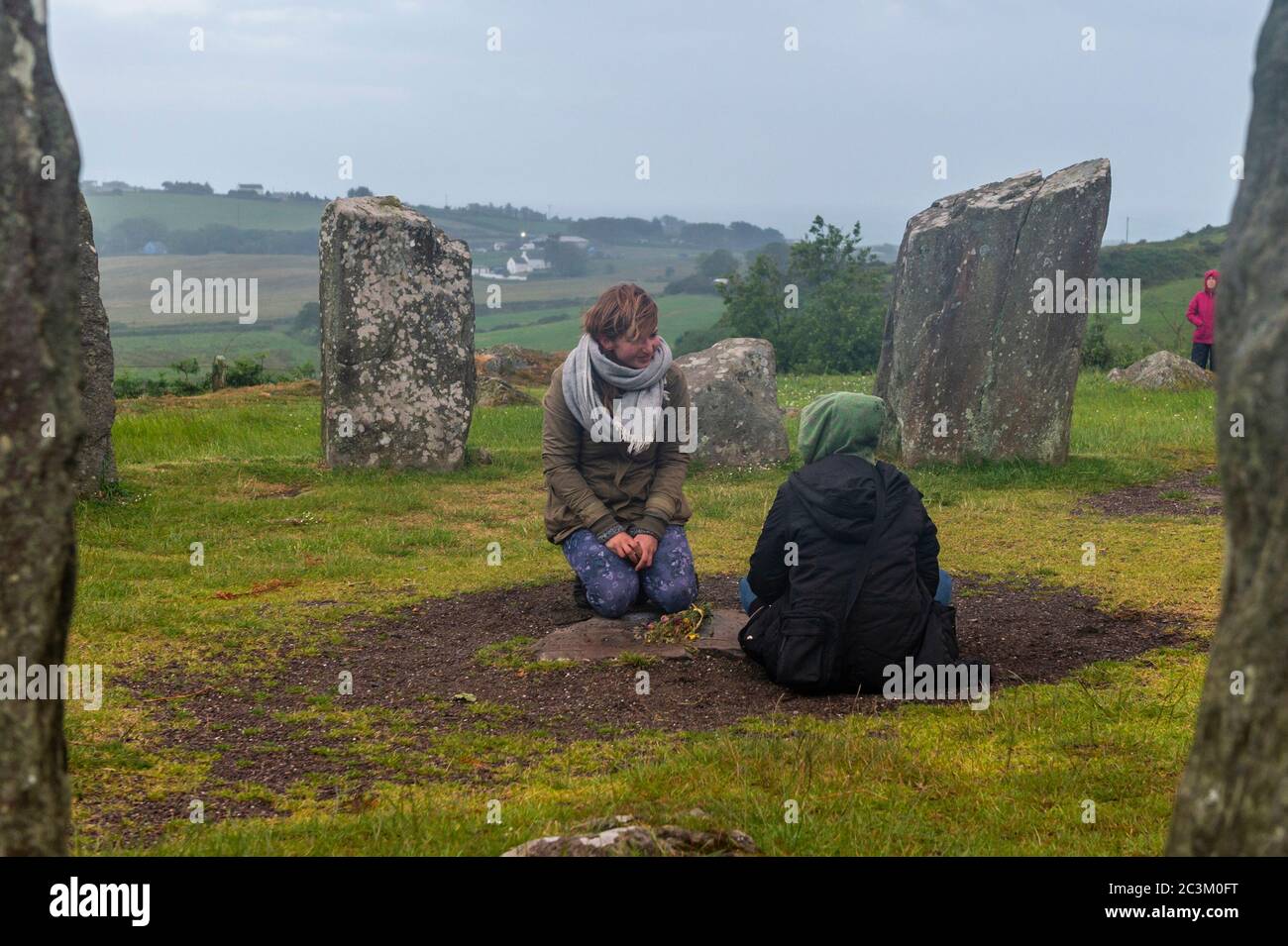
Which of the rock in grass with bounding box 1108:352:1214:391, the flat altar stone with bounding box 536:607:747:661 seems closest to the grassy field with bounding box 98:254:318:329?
the rock in grass with bounding box 1108:352:1214:391

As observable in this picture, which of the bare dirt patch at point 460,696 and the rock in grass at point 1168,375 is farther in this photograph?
the rock in grass at point 1168,375

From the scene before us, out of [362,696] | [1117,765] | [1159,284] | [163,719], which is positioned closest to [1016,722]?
[1117,765]

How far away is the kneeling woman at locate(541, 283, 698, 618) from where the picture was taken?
842cm

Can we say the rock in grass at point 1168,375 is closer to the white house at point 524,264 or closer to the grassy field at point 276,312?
the grassy field at point 276,312

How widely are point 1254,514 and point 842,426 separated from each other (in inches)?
178

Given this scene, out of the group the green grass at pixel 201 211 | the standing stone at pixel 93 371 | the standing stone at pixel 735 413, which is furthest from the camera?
the green grass at pixel 201 211

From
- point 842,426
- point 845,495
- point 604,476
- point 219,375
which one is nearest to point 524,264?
point 219,375

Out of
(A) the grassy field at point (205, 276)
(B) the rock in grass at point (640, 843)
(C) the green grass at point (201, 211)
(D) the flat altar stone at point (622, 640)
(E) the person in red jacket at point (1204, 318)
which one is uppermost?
(C) the green grass at point (201, 211)

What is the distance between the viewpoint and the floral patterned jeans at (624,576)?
27.9 feet

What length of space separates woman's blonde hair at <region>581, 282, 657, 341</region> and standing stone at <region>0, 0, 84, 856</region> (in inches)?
207

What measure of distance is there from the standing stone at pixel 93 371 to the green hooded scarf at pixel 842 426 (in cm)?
750

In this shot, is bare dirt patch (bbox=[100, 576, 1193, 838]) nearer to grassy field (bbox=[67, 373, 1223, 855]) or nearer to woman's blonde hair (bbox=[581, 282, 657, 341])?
grassy field (bbox=[67, 373, 1223, 855])

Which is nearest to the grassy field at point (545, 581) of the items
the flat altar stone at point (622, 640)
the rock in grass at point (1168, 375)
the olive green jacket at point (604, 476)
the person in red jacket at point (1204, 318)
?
the flat altar stone at point (622, 640)
